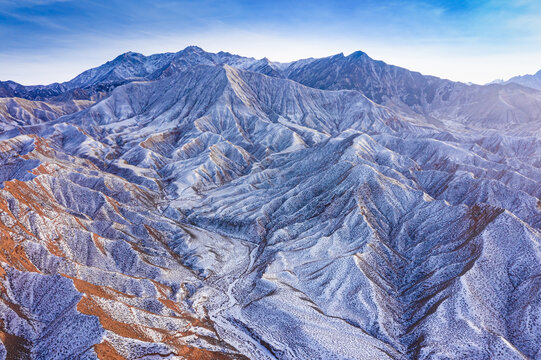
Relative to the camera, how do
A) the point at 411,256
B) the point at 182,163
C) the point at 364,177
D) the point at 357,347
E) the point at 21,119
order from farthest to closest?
the point at 21,119 → the point at 182,163 → the point at 364,177 → the point at 411,256 → the point at 357,347

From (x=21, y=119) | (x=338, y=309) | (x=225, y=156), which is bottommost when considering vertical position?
(x=338, y=309)

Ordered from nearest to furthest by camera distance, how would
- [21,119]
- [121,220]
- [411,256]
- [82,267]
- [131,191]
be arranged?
1. [82,267]
2. [411,256]
3. [121,220]
4. [131,191]
5. [21,119]

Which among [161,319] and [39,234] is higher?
[39,234]

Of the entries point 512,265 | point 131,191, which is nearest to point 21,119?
point 131,191

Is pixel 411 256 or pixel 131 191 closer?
pixel 411 256

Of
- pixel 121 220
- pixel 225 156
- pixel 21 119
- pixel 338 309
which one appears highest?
pixel 21 119

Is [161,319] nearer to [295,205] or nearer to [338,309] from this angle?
[338,309]

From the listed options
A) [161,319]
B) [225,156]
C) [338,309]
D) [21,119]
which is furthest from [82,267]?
[21,119]

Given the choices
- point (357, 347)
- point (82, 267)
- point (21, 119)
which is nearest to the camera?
point (357, 347)

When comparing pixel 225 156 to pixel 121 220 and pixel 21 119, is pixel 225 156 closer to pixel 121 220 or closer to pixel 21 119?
pixel 121 220
